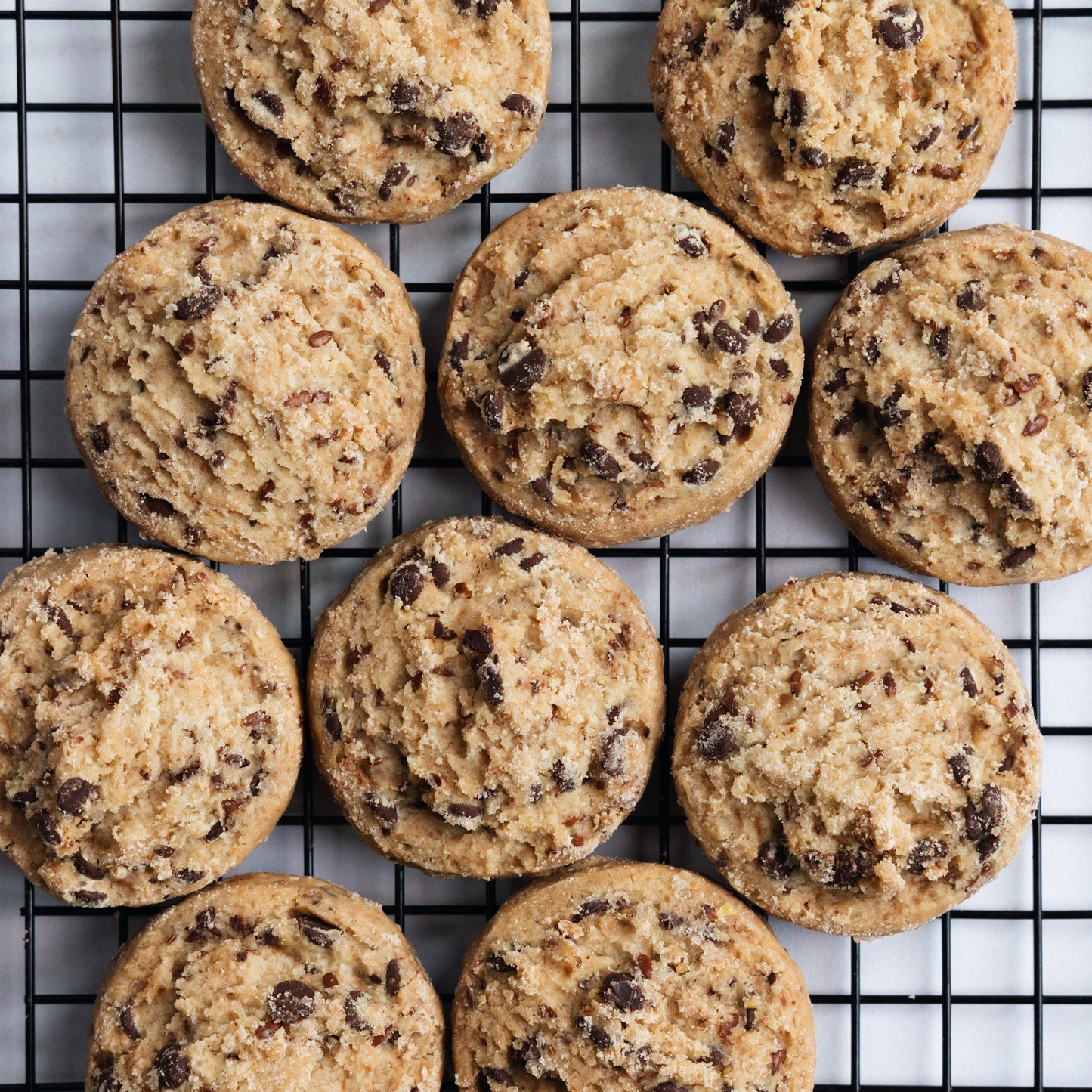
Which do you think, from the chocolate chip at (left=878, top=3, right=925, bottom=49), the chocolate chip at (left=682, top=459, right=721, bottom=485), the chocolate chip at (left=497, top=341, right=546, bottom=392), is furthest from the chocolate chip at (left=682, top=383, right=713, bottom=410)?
the chocolate chip at (left=878, top=3, right=925, bottom=49)

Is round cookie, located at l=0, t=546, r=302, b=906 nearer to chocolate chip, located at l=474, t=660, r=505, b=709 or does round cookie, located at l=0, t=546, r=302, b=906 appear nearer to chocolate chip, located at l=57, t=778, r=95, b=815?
chocolate chip, located at l=57, t=778, r=95, b=815

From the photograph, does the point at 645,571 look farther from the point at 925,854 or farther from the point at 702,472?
the point at 925,854

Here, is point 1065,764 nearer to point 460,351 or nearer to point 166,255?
point 460,351

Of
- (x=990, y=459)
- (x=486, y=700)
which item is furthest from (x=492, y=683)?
(x=990, y=459)

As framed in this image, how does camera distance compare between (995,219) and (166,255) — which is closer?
(166,255)

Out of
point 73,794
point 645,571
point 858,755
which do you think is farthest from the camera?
Answer: point 645,571

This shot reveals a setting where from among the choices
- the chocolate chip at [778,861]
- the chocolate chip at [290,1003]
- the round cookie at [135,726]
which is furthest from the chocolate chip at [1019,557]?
the chocolate chip at [290,1003]

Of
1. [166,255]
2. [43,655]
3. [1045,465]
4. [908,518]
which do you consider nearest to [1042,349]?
[1045,465]
